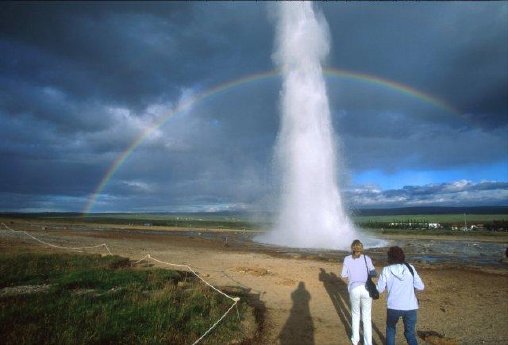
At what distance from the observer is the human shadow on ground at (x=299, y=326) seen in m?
8.71

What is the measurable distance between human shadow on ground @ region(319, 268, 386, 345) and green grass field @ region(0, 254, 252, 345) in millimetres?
2768

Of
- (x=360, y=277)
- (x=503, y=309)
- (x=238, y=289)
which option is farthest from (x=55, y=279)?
(x=503, y=309)

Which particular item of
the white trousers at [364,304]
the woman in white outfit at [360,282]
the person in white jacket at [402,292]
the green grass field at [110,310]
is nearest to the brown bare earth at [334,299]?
the white trousers at [364,304]

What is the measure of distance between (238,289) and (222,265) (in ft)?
22.3

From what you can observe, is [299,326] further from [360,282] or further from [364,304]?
[360,282]

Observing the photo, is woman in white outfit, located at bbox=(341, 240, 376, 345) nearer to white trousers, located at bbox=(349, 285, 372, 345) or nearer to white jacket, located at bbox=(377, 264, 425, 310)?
white trousers, located at bbox=(349, 285, 372, 345)

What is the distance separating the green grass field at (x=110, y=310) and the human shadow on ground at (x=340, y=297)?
2768 mm

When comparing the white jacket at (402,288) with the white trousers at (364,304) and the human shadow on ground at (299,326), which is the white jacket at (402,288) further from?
the human shadow on ground at (299,326)

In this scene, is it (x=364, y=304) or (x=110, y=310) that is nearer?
(x=364, y=304)

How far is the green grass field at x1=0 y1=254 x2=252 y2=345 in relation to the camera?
7.98 meters

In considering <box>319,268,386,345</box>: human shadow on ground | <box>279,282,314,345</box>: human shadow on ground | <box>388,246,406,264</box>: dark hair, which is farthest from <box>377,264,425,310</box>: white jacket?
<box>279,282,314,345</box>: human shadow on ground

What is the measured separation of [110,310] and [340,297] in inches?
301

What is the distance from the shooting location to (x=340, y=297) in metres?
13.4

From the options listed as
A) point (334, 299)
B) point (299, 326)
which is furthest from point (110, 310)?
point (334, 299)
